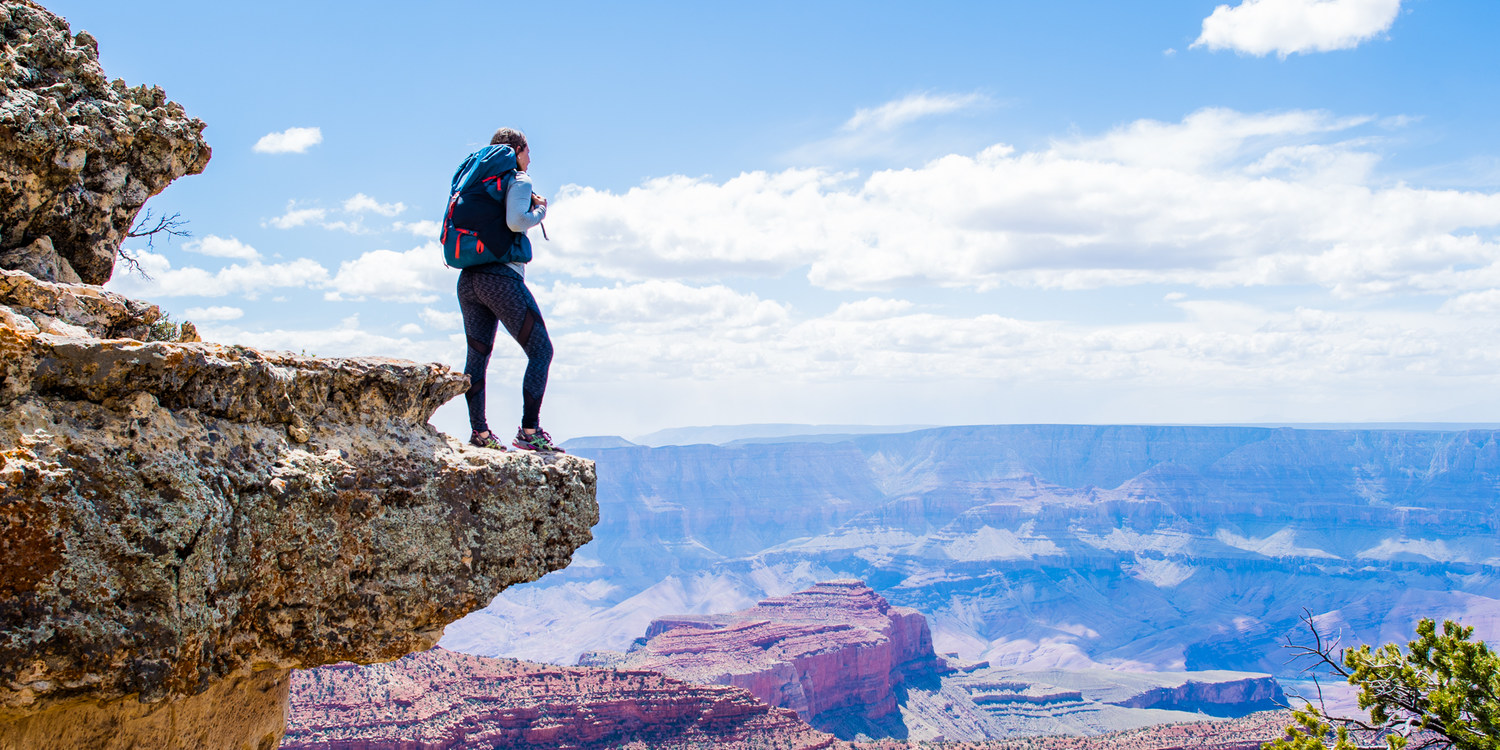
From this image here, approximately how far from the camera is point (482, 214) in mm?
5785

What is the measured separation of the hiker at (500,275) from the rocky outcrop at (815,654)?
203 feet

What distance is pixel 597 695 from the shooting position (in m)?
43.3

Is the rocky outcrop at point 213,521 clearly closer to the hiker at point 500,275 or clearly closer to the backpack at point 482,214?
the hiker at point 500,275

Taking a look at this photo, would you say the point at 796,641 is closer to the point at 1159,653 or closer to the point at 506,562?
the point at 506,562

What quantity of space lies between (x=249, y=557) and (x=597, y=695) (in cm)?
4137

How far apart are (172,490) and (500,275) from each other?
8.01 ft

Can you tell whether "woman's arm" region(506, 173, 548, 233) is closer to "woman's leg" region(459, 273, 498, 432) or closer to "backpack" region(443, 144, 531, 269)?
"backpack" region(443, 144, 531, 269)

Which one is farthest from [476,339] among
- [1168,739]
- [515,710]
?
[1168,739]

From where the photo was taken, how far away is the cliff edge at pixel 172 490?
363 cm

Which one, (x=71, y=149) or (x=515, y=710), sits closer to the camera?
(x=71, y=149)

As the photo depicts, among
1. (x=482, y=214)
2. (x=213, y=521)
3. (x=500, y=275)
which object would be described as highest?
(x=482, y=214)

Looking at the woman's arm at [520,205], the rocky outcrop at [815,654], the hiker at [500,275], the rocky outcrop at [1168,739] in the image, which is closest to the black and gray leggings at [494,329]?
the hiker at [500,275]

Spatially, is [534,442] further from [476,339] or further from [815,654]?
[815,654]

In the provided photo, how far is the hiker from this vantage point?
18.9 feet
